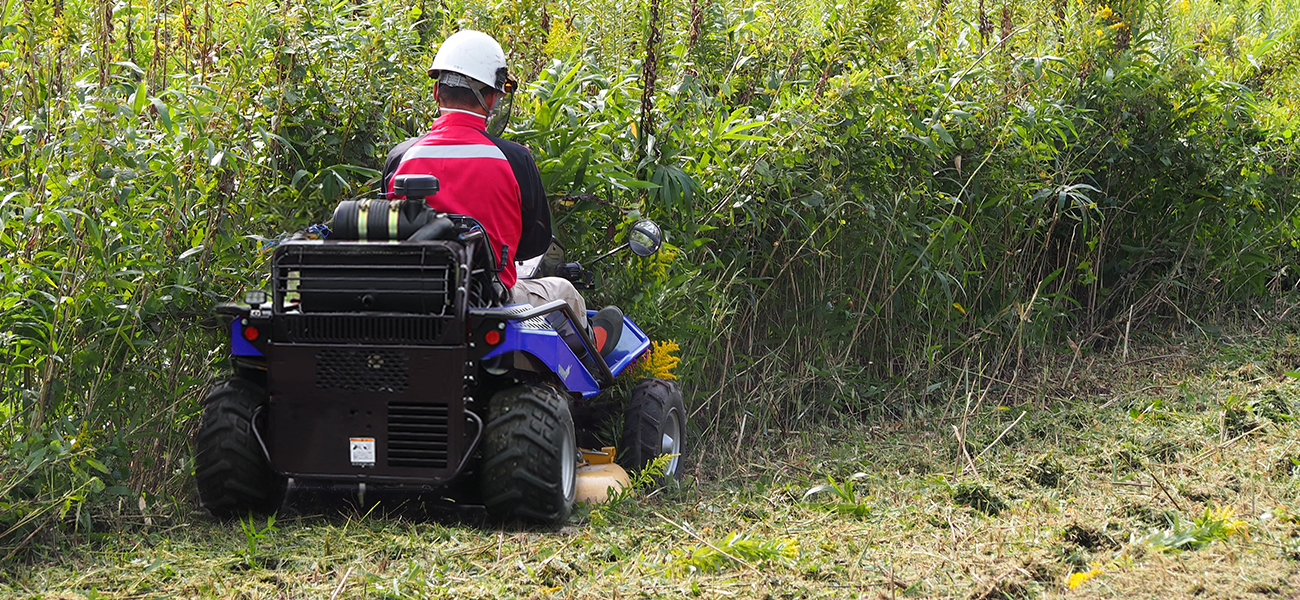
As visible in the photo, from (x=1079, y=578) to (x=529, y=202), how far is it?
2.31 metres

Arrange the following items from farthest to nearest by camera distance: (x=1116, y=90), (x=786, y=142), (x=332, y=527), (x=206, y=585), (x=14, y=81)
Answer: (x=1116, y=90) < (x=786, y=142) < (x=14, y=81) < (x=332, y=527) < (x=206, y=585)

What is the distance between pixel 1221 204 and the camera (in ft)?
26.9

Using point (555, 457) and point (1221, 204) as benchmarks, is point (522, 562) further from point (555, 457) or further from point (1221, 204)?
point (1221, 204)

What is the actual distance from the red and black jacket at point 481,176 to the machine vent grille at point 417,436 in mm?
657

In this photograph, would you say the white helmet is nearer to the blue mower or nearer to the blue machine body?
the blue mower

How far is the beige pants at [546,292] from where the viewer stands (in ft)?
16.0

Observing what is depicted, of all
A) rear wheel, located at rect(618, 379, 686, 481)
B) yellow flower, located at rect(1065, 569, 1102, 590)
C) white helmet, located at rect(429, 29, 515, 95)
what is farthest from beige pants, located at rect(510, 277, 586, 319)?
yellow flower, located at rect(1065, 569, 1102, 590)

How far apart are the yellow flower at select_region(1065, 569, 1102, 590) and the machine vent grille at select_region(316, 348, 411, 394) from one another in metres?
2.18

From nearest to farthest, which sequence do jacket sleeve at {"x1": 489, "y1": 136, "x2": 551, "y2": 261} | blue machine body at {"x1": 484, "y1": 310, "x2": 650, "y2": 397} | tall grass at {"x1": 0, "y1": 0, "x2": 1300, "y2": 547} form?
blue machine body at {"x1": 484, "y1": 310, "x2": 650, "y2": 397} → tall grass at {"x1": 0, "y1": 0, "x2": 1300, "y2": 547} → jacket sleeve at {"x1": 489, "y1": 136, "x2": 551, "y2": 261}

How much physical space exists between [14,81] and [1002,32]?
555cm

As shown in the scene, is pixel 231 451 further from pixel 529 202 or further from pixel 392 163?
pixel 529 202

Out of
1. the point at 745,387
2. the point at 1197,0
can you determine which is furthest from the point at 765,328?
the point at 1197,0

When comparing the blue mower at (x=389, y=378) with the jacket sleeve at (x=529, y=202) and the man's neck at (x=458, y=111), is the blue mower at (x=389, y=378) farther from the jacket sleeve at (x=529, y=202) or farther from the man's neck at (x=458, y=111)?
the man's neck at (x=458, y=111)

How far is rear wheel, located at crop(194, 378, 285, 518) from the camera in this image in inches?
173
